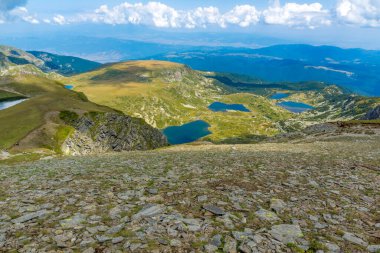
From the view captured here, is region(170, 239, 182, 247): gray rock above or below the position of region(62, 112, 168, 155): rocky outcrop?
above

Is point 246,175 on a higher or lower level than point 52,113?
higher

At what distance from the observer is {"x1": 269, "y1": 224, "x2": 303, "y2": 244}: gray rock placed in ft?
28.1

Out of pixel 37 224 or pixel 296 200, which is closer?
pixel 37 224

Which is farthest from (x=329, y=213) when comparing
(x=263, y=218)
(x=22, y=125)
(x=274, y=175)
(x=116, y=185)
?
(x=22, y=125)

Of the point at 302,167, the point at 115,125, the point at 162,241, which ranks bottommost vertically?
the point at 115,125

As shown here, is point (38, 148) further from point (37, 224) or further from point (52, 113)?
point (37, 224)

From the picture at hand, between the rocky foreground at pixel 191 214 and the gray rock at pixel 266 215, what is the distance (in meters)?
0.04

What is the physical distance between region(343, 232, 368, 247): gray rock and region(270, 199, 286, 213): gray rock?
8.06 ft

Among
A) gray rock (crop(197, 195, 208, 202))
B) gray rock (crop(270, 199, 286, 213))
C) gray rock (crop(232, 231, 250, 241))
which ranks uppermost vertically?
gray rock (crop(232, 231, 250, 241))

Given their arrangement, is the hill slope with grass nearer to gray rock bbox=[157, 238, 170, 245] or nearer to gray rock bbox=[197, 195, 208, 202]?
gray rock bbox=[197, 195, 208, 202]

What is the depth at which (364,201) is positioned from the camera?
42.4ft

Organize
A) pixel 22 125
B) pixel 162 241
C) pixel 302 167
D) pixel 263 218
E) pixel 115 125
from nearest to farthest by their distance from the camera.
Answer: pixel 162 241
pixel 263 218
pixel 302 167
pixel 22 125
pixel 115 125

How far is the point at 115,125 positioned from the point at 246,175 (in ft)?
461

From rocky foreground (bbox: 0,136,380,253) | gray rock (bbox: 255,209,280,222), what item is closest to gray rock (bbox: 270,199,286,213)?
rocky foreground (bbox: 0,136,380,253)
